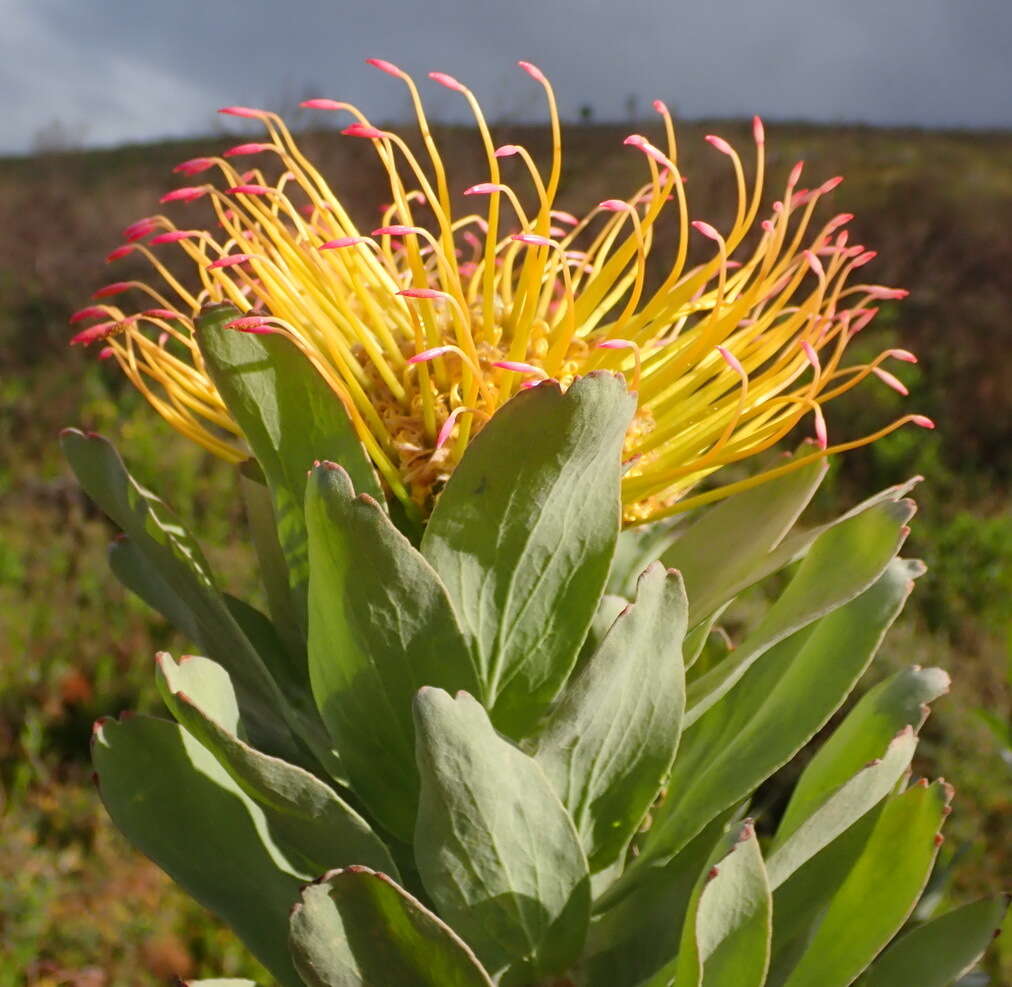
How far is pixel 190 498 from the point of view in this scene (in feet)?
21.3

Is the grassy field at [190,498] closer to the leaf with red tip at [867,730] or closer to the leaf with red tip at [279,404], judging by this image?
the leaf with red tip at [867,730]

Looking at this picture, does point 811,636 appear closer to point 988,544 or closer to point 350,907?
point 350,907

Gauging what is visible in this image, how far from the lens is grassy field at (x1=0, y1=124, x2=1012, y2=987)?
11.2ft

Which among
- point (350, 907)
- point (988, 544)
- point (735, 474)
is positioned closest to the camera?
point (350, 907)

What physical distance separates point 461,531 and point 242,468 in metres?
0.22

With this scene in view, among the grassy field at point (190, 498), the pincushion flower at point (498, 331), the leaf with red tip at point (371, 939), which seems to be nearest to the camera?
the leaf with red tip at point (371, 939)

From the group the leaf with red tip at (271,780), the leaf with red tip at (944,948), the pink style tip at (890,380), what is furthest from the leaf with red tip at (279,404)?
the leaf with red tip at (944,948)

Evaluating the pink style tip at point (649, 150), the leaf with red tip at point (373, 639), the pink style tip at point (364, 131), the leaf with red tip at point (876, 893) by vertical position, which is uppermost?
the pink style tip at point (364, 131)

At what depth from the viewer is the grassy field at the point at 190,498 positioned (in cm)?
341

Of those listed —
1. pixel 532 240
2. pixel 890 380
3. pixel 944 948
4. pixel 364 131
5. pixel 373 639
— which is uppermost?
pixel 364 131

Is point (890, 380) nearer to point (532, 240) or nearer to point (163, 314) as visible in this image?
point (532, 240)

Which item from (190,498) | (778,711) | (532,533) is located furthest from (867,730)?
(190,498)

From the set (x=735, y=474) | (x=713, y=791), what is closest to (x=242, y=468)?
(x=713, y=791)

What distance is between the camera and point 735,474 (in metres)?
5.66
